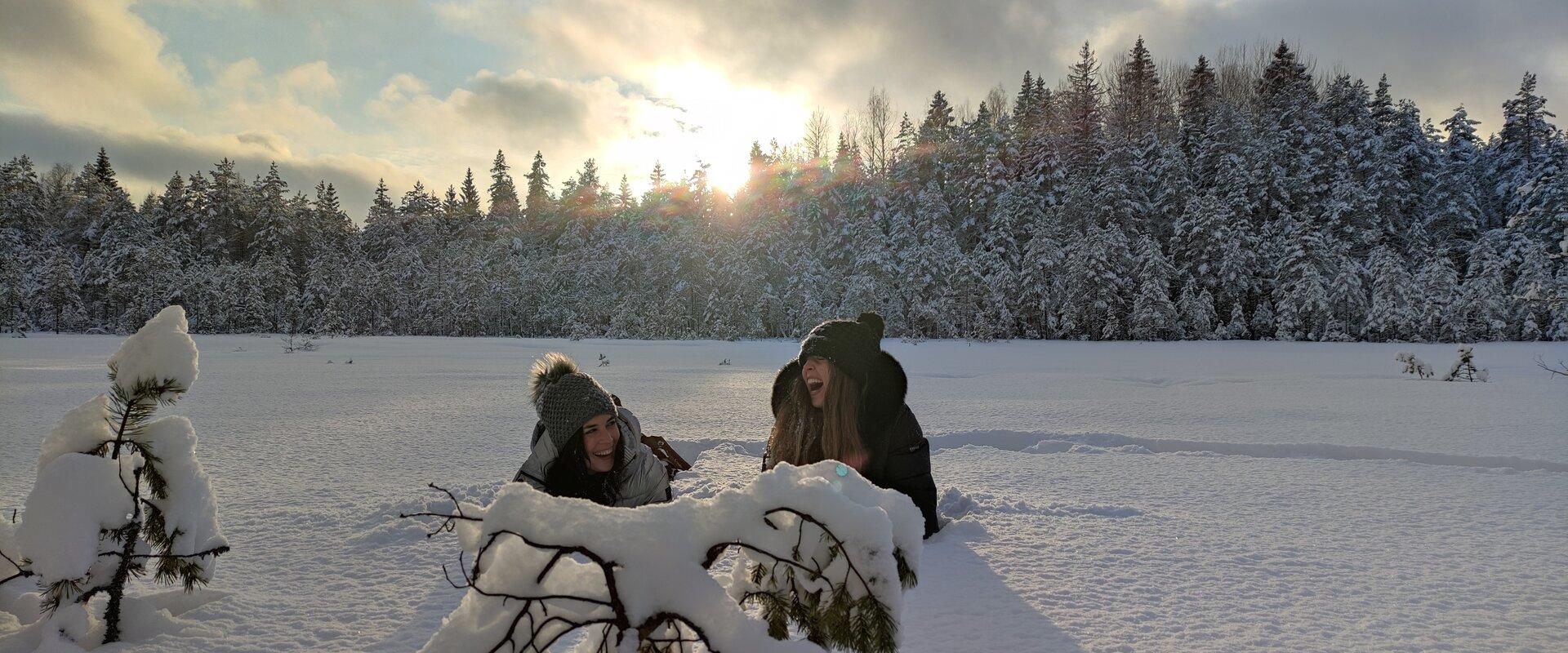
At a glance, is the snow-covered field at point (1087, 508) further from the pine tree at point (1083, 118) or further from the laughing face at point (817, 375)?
the pine tree at point (1083, 118)

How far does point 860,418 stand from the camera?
10.5 ft

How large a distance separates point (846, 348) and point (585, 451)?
134cm

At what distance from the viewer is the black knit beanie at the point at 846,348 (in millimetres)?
3180

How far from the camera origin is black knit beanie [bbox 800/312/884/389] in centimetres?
318

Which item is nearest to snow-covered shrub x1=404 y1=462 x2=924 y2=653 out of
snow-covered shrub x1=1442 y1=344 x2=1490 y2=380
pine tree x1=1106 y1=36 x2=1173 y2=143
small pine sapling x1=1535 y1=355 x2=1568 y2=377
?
small pine sapling x1=1535 y1=355 x2=1568 y2=377

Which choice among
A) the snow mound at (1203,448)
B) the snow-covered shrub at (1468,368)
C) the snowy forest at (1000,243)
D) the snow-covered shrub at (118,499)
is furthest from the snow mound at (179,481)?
the snowy forest at (1000,243)

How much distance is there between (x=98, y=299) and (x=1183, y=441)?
61000mm

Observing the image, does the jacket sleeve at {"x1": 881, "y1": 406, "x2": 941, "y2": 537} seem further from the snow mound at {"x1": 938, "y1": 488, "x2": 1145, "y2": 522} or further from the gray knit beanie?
the gray knit beanie

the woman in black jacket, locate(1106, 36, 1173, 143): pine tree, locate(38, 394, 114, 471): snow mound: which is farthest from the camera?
locate(1106, 36, 1173, 143): pine tree

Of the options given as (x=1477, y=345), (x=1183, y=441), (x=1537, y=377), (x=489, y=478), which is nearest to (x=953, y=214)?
(x=1477, y=345)

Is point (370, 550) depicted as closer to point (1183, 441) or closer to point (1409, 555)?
point (1409, 555)

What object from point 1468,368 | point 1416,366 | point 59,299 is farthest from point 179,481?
point 59,299

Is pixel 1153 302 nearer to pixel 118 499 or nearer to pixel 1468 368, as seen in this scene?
pixel 1468 368

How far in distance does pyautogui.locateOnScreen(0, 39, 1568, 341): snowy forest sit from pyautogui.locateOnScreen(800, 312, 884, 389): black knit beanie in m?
33.4
